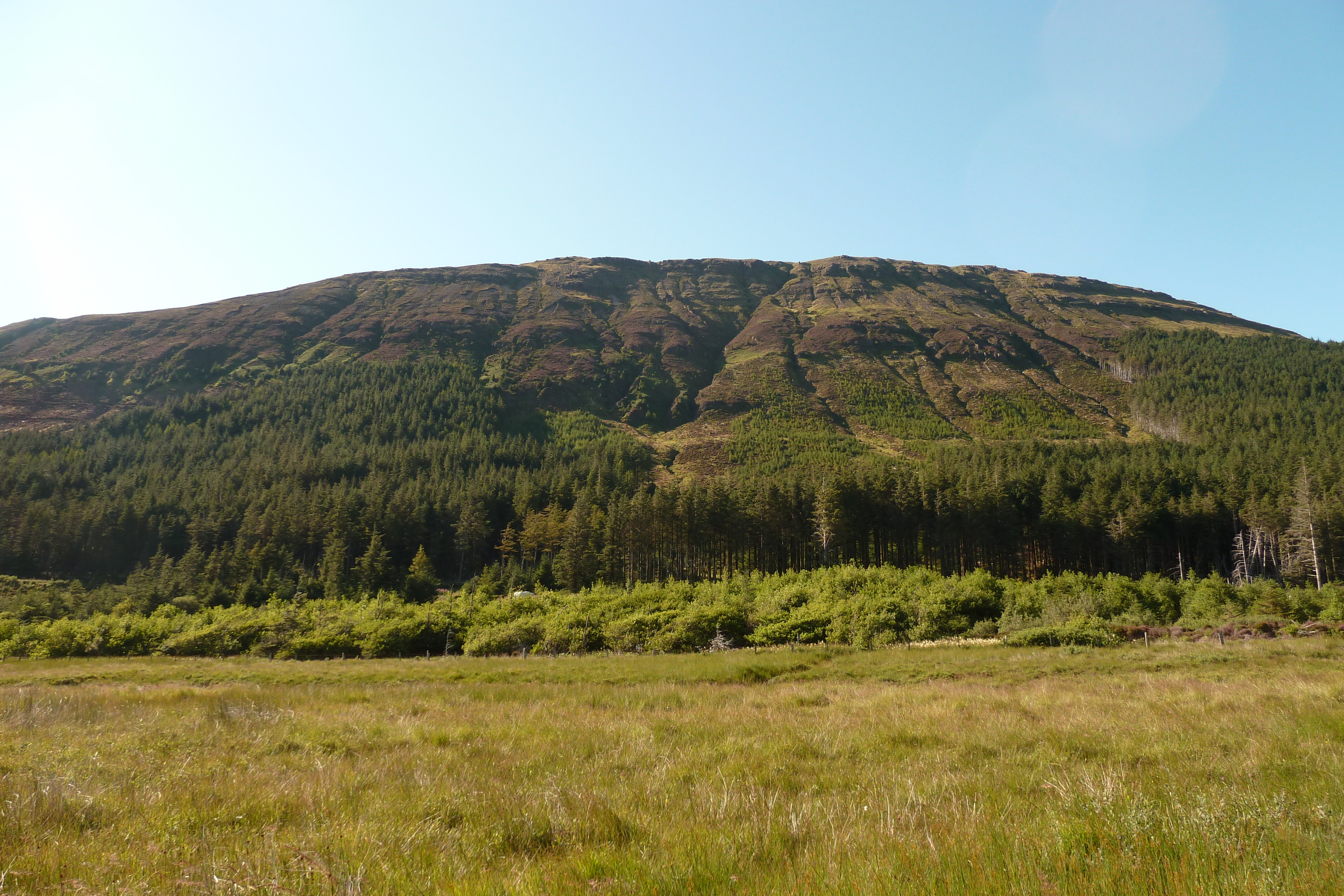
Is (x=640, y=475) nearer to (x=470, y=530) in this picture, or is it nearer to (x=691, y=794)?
→ (x=470, y=530)

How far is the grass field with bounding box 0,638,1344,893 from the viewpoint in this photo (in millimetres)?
3738

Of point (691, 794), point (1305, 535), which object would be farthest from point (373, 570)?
point (1305, 535)


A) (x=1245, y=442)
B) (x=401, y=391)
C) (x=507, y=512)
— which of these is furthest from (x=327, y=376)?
(x=1245, y=442)

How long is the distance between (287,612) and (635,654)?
32639 mm

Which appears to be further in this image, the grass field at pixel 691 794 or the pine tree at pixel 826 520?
the pine tree at pixel 826 520

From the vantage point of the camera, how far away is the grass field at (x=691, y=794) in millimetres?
3738

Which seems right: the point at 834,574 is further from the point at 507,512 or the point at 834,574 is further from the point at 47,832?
the point at 507,512

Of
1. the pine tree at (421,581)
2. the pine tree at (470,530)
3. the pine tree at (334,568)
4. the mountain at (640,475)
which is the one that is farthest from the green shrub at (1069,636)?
the pine tree at (470,530)

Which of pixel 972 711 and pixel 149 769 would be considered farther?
pixel 972 711

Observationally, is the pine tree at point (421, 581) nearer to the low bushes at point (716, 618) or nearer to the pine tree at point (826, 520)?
the low bushes at point (716, 618)

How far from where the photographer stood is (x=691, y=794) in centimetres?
614

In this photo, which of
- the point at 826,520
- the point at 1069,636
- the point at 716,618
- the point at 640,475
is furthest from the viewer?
the point at 640,475

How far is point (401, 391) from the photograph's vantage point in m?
167

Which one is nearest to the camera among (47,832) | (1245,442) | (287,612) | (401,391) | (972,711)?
(47,832)
